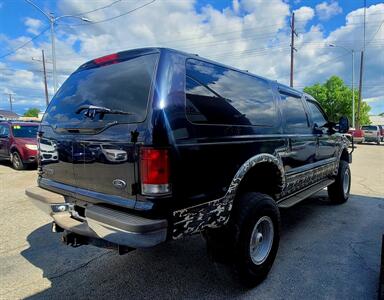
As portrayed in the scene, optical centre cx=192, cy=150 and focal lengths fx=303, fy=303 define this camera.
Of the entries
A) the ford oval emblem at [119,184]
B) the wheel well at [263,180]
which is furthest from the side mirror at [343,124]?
the ford oval emblem at [119,184]

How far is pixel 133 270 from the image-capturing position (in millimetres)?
3324

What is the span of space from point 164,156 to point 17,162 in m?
9.96

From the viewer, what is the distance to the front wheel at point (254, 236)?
2766mm

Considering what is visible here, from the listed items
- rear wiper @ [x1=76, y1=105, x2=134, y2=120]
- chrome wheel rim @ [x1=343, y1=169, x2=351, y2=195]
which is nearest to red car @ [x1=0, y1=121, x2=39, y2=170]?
rear wiper @ [x1=76, y1=105, x2=134, y2=120]

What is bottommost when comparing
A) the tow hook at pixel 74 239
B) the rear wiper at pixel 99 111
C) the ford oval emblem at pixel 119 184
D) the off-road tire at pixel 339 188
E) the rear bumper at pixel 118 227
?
the off-road tire at pixel 339 188

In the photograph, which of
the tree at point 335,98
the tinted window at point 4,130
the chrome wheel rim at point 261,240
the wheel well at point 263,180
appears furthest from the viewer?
the tree at point 335,98

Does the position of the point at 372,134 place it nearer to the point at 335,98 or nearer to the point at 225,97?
the point at 335,98

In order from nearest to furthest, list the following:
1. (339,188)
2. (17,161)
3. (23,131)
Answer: (339,188)
(17,161)
(23,131)

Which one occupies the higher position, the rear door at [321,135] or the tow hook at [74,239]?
the rear door at [321,135]

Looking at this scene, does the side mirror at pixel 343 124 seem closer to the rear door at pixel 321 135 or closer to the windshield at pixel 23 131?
the rear door at pixel 321 135

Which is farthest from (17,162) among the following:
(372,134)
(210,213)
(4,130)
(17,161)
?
(372,134)

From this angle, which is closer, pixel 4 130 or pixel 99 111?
pixel 99 111

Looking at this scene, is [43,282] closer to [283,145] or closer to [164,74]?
[164,74]

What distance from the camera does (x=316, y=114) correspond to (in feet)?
16.8
